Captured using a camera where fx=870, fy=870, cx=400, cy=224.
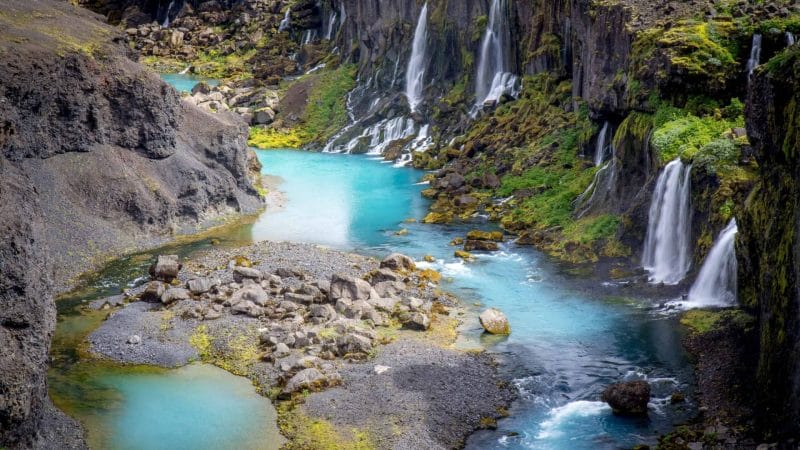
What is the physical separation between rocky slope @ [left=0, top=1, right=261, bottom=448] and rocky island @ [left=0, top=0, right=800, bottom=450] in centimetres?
17

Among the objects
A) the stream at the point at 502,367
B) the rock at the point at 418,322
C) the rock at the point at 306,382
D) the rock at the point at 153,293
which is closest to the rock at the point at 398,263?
the stream at the point at 502,367

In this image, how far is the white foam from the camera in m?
27.9

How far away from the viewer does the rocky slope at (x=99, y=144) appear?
4641 cm

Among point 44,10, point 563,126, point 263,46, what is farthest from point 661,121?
point 263,46

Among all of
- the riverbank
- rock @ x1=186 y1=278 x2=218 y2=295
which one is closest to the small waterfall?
the riverbank

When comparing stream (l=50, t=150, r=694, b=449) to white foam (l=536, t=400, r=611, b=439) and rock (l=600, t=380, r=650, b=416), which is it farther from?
rock (l=600, t=380, r=650, b=416)

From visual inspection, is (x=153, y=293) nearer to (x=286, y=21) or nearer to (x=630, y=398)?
(x=630, y=398)

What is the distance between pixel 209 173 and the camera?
186 ft

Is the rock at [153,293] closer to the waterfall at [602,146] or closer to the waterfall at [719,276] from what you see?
the waterfall at [719,276]

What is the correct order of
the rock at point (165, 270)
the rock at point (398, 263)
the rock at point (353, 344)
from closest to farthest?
the rock at point (353, 344)
the rock at point (165, 270)
the rock at point (398, 263)

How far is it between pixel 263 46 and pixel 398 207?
214 feet

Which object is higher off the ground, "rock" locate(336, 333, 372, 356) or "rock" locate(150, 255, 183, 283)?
"rock" locate(150, 255, 183, 283)

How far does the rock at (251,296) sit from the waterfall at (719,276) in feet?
61.9

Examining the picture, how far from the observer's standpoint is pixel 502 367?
3294 cm
